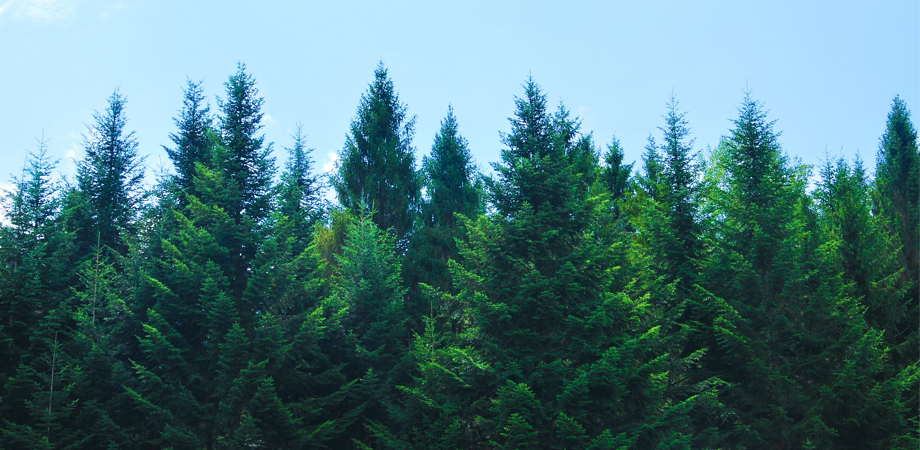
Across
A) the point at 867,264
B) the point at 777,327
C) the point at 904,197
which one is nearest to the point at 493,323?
the point at 777,327

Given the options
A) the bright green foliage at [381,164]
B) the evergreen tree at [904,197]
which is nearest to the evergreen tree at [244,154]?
the bright green foliage at [381,164]

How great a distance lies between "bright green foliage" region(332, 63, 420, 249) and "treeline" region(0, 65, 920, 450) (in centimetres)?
602

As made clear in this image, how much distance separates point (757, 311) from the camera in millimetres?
15438

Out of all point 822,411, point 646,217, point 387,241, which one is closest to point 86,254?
point 387,241

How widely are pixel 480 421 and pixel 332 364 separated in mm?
6294

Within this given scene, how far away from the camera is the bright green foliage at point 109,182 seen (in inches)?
846

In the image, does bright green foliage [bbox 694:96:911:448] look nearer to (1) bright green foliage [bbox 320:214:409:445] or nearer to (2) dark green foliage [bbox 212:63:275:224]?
(1) bright green foliage [bbox 320:214:409:445]

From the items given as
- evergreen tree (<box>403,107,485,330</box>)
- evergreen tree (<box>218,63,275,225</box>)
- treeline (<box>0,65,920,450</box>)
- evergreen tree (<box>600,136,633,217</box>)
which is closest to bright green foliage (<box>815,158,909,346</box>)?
treeline (<box>0,65,920,450</box>)

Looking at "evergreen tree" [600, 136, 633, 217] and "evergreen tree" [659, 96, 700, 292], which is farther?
"evergreen tree" [600, 136, 633, 217]

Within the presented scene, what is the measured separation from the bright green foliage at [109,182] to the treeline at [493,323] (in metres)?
0.94

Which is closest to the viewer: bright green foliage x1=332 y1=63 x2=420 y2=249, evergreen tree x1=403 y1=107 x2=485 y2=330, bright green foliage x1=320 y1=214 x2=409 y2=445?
bright green foliage x1=320 y1=214 x2=409 y2=445

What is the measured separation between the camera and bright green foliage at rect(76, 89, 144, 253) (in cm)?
2148

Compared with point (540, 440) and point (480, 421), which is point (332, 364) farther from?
point (540, 440)

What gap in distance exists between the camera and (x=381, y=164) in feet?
84.1
